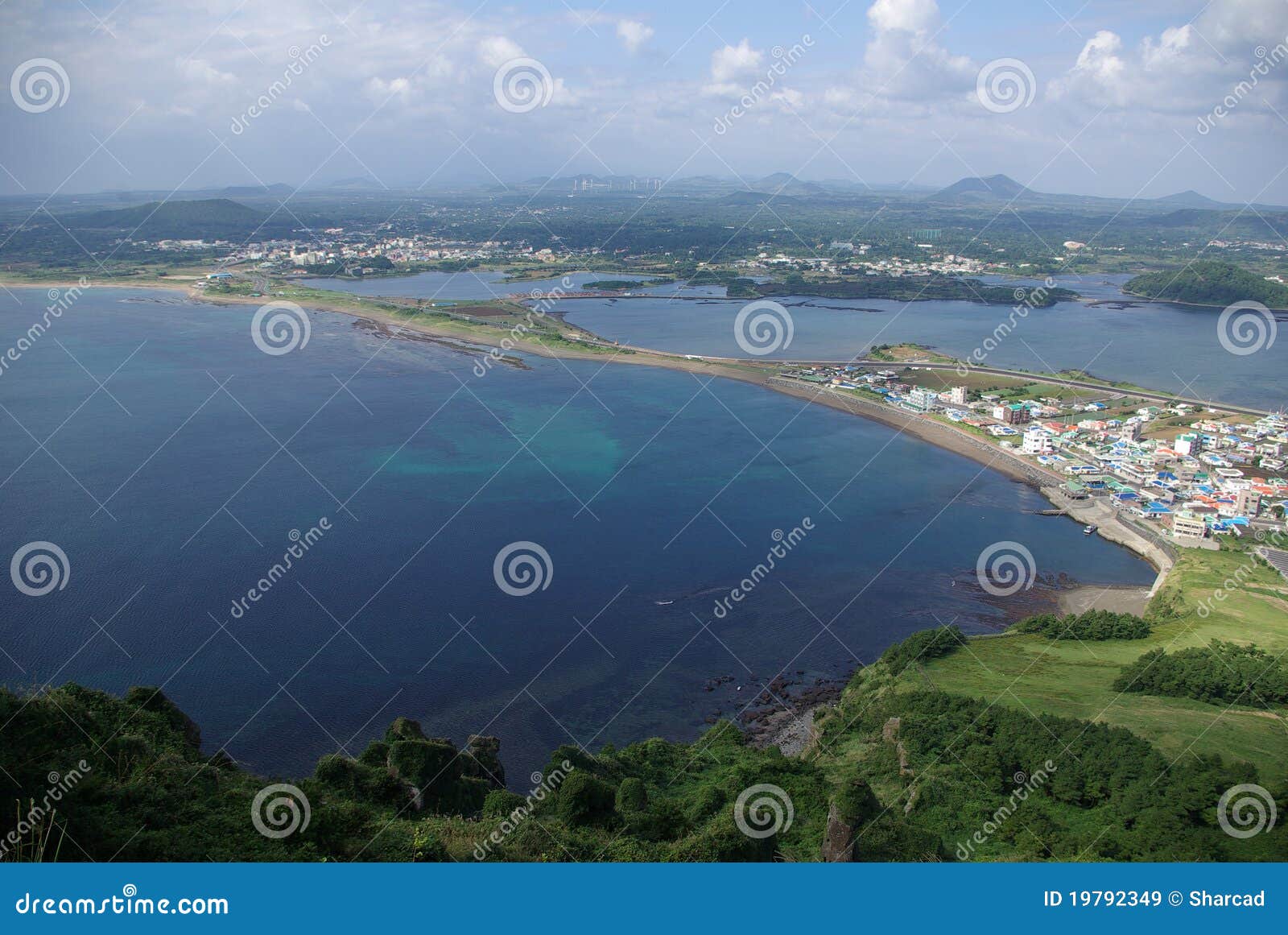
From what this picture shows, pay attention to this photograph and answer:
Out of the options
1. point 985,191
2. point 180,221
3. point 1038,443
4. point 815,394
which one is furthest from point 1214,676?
point 985,191

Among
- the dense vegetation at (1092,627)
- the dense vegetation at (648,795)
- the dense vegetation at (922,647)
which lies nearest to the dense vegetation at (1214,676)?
the dense vegetation at (1092,627)

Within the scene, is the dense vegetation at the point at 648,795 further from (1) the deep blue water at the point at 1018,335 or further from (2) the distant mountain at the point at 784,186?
(2) the distant mountain at the point at 784,186

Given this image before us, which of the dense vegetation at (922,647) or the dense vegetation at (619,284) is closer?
the dense vegetation at (922,647)

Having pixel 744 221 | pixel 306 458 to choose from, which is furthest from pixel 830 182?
pixel 306 458

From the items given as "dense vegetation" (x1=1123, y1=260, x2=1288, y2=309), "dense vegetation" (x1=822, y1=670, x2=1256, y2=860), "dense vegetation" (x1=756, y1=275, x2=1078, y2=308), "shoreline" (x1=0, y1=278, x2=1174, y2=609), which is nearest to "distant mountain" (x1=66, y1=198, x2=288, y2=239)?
"shoreline" (x1=0, y1=278, x2=1174, y2=609)

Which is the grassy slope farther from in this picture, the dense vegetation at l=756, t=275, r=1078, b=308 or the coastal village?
the dense vegetation at l=756, t=275, r=1078, b=308
